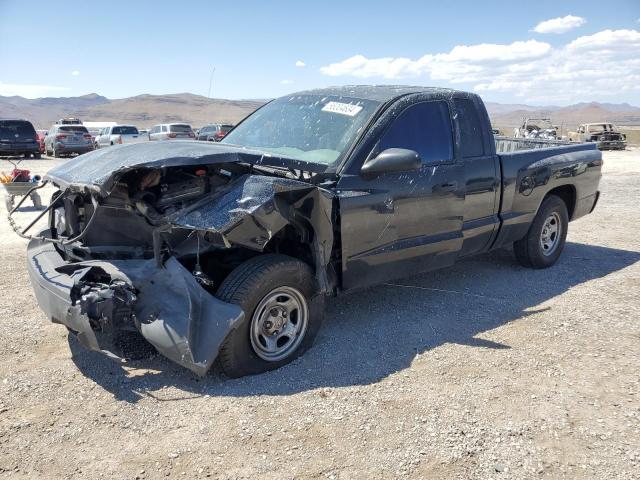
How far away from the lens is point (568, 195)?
6.48 m

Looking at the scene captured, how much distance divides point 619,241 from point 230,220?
675 cm

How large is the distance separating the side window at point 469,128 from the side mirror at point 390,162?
1.08 m

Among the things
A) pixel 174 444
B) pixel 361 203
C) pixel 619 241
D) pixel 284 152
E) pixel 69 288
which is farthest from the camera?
pixel 619 241

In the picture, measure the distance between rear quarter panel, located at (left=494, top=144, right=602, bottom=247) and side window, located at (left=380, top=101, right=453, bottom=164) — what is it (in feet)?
2.83

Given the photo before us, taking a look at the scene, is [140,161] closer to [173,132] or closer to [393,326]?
[393,326]

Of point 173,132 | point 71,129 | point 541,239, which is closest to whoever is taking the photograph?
point 541,239

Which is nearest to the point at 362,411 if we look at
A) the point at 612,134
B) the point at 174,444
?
the point at 174,444

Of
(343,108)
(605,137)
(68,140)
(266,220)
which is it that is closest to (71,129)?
(68,140)

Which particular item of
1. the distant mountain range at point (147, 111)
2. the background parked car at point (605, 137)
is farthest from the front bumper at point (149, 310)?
the distant mountain range at point (147, 111)

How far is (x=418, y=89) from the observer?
4832 mm

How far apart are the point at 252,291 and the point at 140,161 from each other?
1118 millimetres

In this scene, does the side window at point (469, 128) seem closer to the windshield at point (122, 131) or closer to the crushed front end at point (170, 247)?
→ the crushed front end at point (170, 247)

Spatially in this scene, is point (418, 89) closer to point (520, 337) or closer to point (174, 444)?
point (520, 337)

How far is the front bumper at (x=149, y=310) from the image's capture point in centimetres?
320
